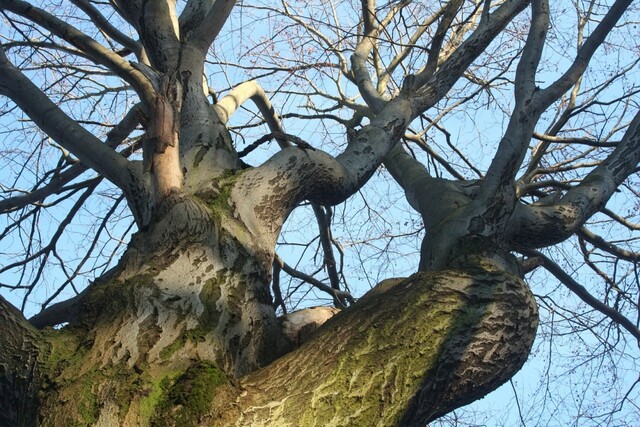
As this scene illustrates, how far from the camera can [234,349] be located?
1.90 meters

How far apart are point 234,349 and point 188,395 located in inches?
12.3

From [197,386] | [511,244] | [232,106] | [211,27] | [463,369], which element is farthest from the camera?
[232,106]

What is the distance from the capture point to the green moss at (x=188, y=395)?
1.55 metres

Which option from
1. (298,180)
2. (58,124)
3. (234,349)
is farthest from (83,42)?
(234,349)

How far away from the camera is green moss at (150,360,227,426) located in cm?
155

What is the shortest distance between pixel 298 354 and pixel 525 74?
5.60ft

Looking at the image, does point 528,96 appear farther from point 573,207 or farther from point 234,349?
point 234,349

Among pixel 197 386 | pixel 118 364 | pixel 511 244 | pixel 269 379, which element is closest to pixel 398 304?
pixel 269 379

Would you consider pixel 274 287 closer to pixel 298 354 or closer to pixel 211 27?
pixel 211 27

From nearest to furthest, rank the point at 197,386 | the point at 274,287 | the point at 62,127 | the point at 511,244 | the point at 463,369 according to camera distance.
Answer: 1. the point at 197,386
2. the point at 463,369
3. the point at 62,127
4. the point at 511,244
5. the point at 274,287

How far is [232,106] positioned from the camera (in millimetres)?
3334

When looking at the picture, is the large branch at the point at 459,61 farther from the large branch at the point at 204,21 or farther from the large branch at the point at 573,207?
the large branch at the point at 204,21

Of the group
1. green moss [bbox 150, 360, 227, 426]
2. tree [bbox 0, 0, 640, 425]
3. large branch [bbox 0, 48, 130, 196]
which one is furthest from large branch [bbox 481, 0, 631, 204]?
large branch [bbox 0, 48, 130, 196]

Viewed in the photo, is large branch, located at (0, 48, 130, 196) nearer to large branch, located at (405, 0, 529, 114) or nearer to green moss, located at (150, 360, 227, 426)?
green moss, located at (150, 360, 227, 426)
